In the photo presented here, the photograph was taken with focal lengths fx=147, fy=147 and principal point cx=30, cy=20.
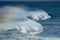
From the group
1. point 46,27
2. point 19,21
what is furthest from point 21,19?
point 46,27

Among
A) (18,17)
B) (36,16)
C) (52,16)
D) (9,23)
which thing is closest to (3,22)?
(9,23)

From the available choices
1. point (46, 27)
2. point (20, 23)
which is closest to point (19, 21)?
point (20, 23)

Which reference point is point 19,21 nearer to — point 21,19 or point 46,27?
point 21,19

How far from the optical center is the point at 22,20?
88.6 inches

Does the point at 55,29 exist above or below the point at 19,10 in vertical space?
below

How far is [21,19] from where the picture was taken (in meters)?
2.26

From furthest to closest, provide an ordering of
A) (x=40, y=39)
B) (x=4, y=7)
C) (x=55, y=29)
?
(x=55, y=29) < (x=4, y=7) < (x=40, y=39)

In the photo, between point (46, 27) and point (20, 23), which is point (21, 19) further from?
point (46, 27)

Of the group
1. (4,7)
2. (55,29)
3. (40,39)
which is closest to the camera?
(40,39)

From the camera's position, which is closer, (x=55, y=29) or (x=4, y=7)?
(x=4, y=7)

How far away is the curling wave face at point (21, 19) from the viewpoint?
2197 millimetres

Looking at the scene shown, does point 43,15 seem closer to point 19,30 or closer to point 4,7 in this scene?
point 19,30

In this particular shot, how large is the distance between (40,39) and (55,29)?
405 millimetres

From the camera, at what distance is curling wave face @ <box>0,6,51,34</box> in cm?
220
